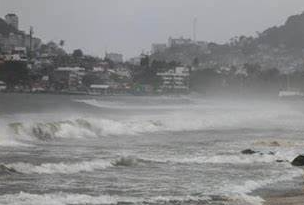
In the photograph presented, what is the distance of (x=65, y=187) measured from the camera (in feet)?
69.3

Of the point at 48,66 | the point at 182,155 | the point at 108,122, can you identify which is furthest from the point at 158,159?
the point at 48,66

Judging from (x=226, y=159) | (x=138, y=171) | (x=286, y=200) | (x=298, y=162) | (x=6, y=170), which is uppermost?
(x=6, y=170)

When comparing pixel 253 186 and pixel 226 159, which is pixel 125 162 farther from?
pixel 253 186

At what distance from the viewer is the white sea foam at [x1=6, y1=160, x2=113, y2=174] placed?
24.9m

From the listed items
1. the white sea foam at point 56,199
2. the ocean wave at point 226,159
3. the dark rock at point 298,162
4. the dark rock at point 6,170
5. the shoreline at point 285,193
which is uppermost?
the white sea foam at point 56,199

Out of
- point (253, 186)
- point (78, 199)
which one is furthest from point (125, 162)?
point (78, 199)

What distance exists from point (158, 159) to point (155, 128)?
101ft

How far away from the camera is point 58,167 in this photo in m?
25.7

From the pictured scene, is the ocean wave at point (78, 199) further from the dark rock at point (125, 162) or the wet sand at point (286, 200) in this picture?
the dark rock at point (125, 162)

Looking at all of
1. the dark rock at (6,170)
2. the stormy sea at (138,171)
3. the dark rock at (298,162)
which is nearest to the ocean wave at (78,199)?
the stormy sea at (138,171)

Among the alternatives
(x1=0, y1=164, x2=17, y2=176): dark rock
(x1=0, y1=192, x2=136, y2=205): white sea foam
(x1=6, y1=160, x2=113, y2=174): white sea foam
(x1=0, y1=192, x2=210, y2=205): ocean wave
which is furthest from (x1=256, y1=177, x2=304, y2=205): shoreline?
(x1=0, y1=164, x2=17, y2=176): dark rock

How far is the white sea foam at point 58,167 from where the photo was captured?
2486cm

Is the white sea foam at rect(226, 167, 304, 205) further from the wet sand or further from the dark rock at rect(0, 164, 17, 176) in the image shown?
the dark rock at rect(0, 164, 17, 176)

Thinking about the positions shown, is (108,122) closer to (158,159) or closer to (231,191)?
(158,159)
